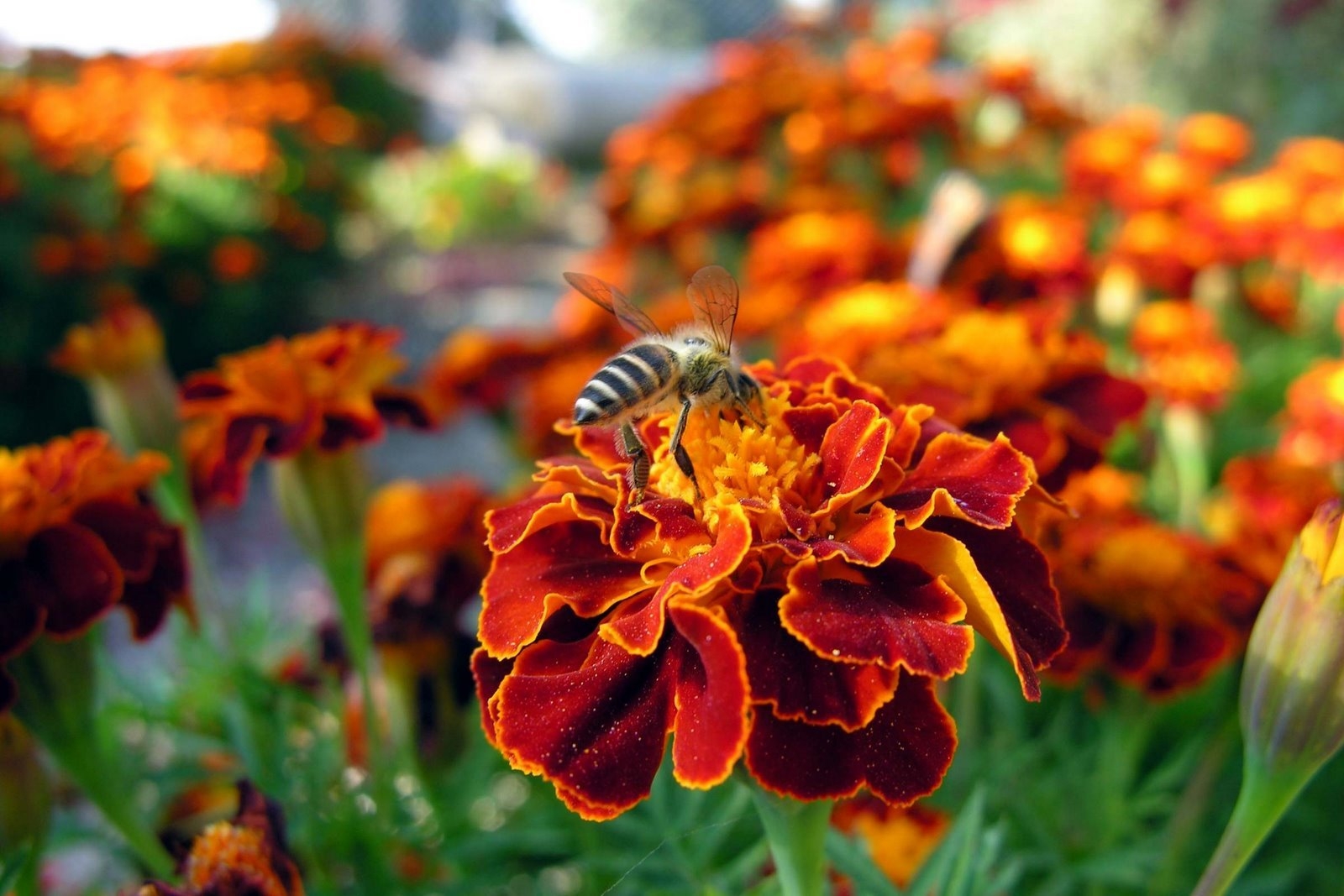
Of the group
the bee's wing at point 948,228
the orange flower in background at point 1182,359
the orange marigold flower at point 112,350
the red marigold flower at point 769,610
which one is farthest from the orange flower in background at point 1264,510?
Answer: the orange marigold flower at point 112,350

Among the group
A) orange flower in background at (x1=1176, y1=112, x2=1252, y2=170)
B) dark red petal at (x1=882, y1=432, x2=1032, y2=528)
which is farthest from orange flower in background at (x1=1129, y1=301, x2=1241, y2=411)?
dark red petal at (x1=882, y1=432, x2=1032, y2=528)

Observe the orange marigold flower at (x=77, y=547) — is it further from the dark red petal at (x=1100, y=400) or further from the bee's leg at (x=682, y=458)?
the dark red petal at (x=1100, y=400)

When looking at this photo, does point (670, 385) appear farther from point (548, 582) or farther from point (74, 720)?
point (74, 720)

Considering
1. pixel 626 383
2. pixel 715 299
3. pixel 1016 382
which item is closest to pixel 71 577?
pixel 626 383

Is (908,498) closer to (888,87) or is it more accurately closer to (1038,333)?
(1038,333)

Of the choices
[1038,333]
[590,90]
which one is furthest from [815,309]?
[590,90]

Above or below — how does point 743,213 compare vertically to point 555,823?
above
